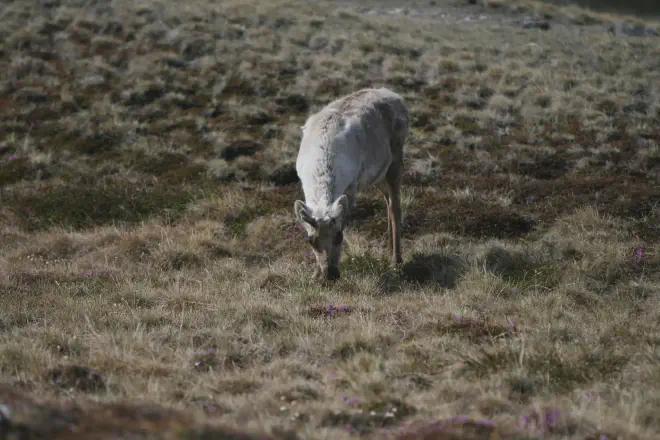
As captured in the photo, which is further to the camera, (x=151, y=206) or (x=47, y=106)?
(x=47, y=106)

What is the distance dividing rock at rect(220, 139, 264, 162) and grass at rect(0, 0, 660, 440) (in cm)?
9

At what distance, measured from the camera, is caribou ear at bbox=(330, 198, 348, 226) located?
8383 millimetres

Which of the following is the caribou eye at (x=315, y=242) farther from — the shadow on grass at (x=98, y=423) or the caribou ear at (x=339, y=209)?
the shadow on grass at (x=98, y=423)

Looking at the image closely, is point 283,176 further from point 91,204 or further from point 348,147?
point 348,147

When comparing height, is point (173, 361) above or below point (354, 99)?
below

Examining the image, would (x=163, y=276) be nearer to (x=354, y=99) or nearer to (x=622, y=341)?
(x=354, y=99)

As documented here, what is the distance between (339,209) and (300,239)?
305 centimetres

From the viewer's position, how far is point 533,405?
487 centimetres

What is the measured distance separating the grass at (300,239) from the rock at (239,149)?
0.30 ft

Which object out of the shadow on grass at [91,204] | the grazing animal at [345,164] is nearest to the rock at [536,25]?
the grazing animal at [345,164]

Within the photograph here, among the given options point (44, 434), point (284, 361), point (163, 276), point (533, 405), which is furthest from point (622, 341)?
point (163, 276)

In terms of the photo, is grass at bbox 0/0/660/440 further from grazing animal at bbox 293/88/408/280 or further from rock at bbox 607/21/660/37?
rock at bbox 607/21/660/37

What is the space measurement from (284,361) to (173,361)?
1011 millimetres

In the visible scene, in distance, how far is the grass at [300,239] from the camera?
16.7 feet
